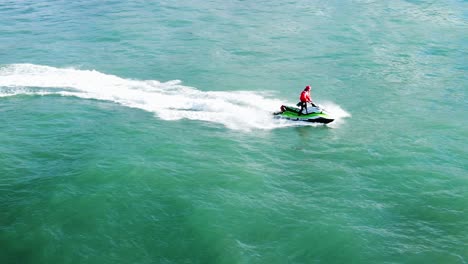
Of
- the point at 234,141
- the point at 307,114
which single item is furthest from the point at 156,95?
the point at 307,114

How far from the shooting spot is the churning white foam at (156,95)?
39.5 metres

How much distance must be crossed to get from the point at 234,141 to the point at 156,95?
10.5 metres

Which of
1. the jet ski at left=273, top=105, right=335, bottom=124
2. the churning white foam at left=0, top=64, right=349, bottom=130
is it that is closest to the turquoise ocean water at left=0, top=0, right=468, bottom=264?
the churning white foam at left=0, top=64, right=349, bottom=130

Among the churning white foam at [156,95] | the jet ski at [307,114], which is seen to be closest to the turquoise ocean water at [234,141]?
the churning white foam at [156,95]

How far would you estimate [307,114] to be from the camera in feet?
126

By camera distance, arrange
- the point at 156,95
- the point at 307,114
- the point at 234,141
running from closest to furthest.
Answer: the point at 234,141 → the point at 307,114 → the point at 156,95

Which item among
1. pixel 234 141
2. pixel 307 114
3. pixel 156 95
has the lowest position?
pixel 234 141

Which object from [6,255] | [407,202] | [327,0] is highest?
[327,0]

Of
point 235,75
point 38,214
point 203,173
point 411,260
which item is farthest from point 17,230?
point 235,75

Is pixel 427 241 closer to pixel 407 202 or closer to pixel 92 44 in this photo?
pixel 407 202

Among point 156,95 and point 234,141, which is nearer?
point 234,141

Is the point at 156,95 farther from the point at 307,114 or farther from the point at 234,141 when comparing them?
the point at 307,114

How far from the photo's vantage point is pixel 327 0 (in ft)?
228

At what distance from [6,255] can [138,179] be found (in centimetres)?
852
